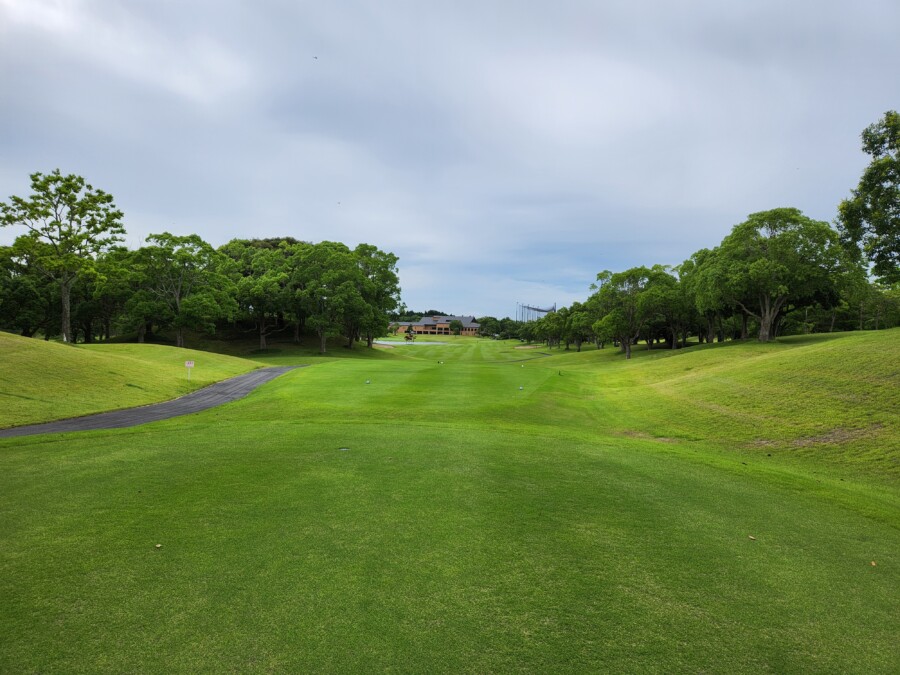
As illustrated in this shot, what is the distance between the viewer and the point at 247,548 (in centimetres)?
459

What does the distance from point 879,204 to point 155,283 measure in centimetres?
5931

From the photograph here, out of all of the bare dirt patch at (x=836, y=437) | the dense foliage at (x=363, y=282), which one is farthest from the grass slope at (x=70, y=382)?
the bare dirt patch at (x=836, y=437)

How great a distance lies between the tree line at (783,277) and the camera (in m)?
20.7

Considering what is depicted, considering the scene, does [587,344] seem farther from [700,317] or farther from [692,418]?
[692,418]

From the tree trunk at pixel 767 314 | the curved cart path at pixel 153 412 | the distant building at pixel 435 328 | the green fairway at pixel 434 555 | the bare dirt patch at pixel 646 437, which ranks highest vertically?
the distant building at pixel 435 328

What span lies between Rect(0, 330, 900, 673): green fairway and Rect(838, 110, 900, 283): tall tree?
1649 cm

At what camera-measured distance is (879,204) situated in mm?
20375

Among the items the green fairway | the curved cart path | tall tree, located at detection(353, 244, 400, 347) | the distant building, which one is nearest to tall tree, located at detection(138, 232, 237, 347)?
tall tree, located at detection(353, 244, 400, 347)

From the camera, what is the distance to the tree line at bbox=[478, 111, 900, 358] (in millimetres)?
20727

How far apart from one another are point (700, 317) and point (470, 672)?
53883mm

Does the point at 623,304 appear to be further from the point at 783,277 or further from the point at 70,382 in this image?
the point at 70,382

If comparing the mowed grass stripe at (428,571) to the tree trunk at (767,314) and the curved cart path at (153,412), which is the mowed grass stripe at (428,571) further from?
the tree trunk at (767,314)

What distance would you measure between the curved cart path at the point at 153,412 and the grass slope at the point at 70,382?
64cm

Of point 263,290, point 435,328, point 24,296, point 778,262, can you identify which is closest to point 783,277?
point 778,262
